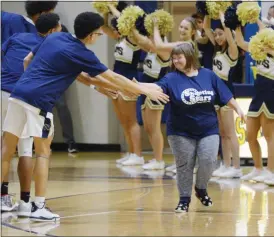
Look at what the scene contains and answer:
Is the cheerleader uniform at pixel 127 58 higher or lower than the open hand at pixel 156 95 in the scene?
higher

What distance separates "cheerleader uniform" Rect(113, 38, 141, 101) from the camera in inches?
391

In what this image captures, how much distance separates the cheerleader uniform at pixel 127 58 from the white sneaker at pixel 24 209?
397 centimetres

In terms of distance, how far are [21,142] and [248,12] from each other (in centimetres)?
300

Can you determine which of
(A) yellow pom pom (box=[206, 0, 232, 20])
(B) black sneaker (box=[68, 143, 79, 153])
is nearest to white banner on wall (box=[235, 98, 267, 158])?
(A) yellow pom pom (box=[206, 0, 232, 20])

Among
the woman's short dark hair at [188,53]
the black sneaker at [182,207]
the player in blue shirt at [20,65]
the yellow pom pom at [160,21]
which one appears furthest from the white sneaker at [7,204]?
the yellow pom pom at [160,21]

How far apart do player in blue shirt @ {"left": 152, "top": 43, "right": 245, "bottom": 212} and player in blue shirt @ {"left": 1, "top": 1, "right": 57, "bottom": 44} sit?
4.68 ft

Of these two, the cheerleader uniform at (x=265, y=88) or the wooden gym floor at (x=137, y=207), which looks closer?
the wooden gym floor at (x=137, y=207)

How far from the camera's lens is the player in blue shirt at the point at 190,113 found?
6.37 meters

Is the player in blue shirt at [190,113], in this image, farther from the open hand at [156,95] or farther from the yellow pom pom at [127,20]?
the yellow pom pom at [127,20]

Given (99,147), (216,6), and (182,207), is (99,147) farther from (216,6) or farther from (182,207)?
(182,207)

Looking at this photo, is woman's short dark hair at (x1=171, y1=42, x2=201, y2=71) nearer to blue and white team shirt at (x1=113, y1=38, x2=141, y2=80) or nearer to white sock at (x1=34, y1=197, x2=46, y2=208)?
white sock at (x1=34, y1=197, x2=46, y2=208)

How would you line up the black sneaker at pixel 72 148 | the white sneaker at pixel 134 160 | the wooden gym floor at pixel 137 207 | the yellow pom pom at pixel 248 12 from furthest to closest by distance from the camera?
the black sneaker at pixel 72 148 < the white sneaker at pixel 134 160 < the yellow pom pom at pixel 248 12 < the wooden gym floor at pixel 137 207

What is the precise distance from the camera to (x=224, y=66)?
874cm

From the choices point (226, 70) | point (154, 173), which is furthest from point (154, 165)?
point (226, 70)
